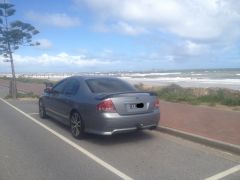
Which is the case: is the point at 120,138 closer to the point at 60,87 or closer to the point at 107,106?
the point at 107,106

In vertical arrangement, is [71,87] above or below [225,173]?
above

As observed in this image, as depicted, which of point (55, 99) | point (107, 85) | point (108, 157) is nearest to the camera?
point (108, 157)

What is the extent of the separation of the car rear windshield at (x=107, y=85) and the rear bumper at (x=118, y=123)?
1021mm

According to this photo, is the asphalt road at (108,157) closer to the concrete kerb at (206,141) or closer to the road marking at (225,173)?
the road marking at (225,173)

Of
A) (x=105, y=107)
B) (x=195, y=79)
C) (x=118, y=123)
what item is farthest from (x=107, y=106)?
(x=195, y=79)

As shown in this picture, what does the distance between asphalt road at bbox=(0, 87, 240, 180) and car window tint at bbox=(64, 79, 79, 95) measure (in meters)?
1.11

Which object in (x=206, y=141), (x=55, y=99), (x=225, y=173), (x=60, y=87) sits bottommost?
(x=225, y=173)

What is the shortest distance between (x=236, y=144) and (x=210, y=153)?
665 millimetres

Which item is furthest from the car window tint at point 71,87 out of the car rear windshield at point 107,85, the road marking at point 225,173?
the road marking at point 225,173

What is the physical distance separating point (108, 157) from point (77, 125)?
5.95ft

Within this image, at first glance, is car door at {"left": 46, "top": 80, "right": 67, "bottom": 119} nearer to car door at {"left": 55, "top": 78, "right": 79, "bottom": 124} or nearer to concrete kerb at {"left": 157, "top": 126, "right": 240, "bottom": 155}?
car door at {"left": 55, "top": 78, "right": 79, "bottom": 124}

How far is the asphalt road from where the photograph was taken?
5.27 metres

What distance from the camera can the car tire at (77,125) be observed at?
7.67 meters

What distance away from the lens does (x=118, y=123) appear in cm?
704
